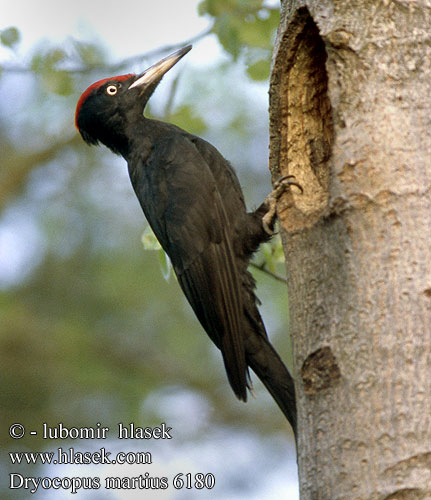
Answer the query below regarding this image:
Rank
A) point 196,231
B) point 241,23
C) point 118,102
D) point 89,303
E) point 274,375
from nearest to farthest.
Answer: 1. point 274,375
2. point 196,231
3. point 241,23
4. point 118,102
5. point 89,303

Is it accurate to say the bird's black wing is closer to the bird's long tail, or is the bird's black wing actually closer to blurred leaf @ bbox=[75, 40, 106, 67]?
the bird's long tail

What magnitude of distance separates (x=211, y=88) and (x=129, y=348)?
3062 millimetres

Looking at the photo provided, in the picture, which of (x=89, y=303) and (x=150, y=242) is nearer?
(x=150, y=242)

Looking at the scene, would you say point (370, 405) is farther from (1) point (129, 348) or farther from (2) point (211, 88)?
(1) point (129, 348)

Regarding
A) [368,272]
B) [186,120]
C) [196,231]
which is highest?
[186,120]

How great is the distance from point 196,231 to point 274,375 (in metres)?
0.98

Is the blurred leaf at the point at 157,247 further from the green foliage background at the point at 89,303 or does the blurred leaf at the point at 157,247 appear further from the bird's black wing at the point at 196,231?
the green foliage background at the point at 89,303

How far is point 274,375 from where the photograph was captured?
366 centimetres

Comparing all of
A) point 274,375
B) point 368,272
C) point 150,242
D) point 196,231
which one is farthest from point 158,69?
point 368,272

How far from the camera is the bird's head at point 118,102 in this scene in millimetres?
4844

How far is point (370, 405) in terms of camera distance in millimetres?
2150

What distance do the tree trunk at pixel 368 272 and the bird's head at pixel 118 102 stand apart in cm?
214

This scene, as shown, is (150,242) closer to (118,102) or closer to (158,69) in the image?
(118,102)

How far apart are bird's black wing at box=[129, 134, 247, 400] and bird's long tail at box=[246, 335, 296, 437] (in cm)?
9
